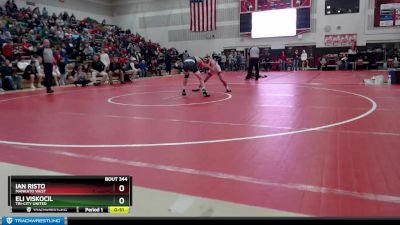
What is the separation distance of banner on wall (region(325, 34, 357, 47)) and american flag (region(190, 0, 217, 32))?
9.21 metres

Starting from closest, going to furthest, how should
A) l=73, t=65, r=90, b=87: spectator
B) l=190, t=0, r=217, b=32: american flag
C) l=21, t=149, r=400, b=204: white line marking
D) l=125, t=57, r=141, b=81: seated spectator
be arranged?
1. l=21, t=149, r=400, b=204: white line marking
2. l=73, t=65, r=90, b=87: spectator
3. l=125, t=57, r=141, b=81: seated spectator
4. l=190, t=0, r=217, b=32: american flag

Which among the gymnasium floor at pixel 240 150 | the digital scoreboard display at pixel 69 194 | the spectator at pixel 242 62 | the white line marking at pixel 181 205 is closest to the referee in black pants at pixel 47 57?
the gymnasium floor at pixel 240 150

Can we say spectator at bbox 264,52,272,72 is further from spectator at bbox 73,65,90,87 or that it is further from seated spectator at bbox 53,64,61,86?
seated spectator at bbox 53,64,61,86

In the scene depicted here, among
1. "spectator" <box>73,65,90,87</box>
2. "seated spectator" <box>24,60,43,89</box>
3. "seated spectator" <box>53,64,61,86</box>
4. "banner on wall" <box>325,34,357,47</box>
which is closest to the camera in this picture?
"seated spectator" <box>24,60,43,89</box>

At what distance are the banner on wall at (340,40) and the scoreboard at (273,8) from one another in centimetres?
163

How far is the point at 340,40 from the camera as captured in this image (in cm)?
2512

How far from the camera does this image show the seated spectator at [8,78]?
12.8 metres

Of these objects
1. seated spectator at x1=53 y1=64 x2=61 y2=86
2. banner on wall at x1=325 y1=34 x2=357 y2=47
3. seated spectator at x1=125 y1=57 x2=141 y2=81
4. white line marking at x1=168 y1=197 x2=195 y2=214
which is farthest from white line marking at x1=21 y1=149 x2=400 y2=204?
banner on wall at x1=325 y1=34 x2=357 y2=47

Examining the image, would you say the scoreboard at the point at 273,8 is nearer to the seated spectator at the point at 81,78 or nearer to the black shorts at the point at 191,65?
the seated spectator at the point at 81,78

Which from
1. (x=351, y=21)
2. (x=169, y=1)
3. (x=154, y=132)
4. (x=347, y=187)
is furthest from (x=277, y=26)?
(x=347, y=187)

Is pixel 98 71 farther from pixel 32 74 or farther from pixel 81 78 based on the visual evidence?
pixel 32 74

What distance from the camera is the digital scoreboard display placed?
212 cm

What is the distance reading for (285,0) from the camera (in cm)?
2575

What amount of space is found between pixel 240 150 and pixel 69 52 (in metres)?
17.6
